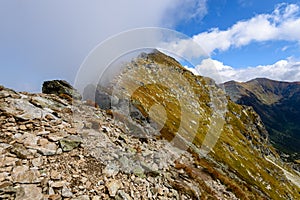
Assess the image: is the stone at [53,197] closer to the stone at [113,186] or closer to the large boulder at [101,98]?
the stone at [113,186]

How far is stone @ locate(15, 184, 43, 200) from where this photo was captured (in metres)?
11.9

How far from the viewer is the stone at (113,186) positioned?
1355 cm

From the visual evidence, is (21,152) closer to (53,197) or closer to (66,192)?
(53,197)

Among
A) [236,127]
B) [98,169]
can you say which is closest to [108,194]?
[98,169]

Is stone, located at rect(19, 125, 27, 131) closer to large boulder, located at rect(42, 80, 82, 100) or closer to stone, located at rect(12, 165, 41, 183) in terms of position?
stone, located at rect(12, 165, 41, 183)

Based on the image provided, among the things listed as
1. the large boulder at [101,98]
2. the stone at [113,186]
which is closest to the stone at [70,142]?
the stone at [113,186]

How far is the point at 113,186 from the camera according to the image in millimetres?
13992

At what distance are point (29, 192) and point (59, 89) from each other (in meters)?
18.5

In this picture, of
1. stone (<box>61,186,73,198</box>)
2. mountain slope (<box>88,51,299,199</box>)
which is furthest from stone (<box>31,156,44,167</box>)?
mountain slope (<box>88,51,299,199</box>)

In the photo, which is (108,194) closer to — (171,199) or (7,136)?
(171,199)

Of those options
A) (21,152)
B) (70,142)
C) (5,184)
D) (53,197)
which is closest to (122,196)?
(53,197)

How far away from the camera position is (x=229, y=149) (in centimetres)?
11219

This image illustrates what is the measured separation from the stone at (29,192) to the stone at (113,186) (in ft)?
11.5

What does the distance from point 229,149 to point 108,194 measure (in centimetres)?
10769
